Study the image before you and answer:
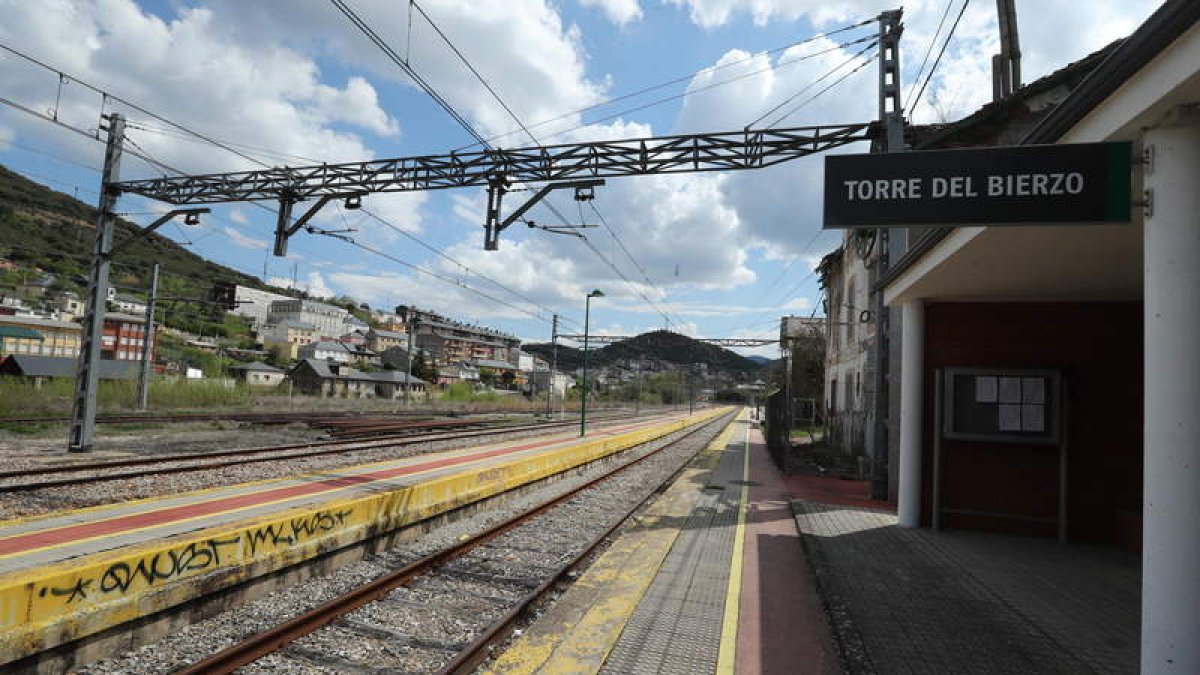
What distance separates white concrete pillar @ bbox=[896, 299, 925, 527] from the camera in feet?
30.8

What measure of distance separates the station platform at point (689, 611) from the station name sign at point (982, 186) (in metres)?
3.31

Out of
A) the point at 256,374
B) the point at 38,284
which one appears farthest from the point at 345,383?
the point at 38,284

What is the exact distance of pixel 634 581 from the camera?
6.79m

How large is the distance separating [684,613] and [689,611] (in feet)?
0.25

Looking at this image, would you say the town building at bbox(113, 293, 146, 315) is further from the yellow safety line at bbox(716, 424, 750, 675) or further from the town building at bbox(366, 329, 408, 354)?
the yellow safety line at bbox(716, 424, 750, 675)

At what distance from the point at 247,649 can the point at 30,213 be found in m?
175

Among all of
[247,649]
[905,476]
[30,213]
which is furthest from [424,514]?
[30,213]

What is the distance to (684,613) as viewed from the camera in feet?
19.1

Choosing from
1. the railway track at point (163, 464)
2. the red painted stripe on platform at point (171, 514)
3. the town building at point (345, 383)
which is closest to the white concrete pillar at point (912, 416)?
the red painted stripe on platform at point (171, 514)

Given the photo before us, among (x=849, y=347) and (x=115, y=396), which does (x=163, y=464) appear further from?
(x=849, y=347)

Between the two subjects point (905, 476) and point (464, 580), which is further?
point (905, 476)

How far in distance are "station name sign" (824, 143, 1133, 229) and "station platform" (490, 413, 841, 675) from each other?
331cm

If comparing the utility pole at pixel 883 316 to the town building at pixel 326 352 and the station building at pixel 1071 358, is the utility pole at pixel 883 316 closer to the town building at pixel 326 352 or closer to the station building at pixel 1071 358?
the station building at pixel 1071 358

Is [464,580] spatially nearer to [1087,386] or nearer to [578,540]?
[578,540]
